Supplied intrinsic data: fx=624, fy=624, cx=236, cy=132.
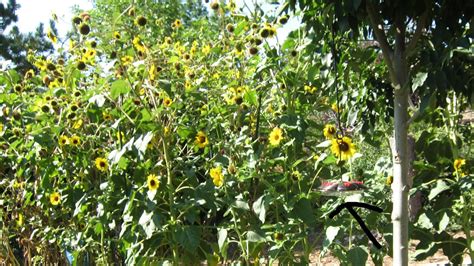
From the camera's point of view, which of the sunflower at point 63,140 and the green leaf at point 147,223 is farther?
the sunflower at point 63,140

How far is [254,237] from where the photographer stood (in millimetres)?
2523

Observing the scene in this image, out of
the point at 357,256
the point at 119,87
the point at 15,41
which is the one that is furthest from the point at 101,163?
the point at 15,41

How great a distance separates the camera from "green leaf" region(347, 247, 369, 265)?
7.86ft

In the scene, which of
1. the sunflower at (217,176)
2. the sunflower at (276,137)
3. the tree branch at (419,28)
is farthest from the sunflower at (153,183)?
the tree branch at (419,28)

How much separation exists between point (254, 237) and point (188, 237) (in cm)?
27

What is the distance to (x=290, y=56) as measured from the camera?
2.77 meters

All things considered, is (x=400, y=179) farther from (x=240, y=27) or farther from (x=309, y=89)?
(x=240, y=27)

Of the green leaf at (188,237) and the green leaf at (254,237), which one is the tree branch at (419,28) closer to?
the green leaf at (254,237)

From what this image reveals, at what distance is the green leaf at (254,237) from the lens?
98.7 inches

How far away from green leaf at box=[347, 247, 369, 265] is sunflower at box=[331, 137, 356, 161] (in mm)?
378

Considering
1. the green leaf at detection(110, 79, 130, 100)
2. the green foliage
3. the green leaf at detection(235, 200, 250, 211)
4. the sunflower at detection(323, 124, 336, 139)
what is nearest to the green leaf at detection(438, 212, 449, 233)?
the sunflower at detection(323, 124, 336, 139)

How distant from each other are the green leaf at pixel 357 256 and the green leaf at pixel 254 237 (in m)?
0.35

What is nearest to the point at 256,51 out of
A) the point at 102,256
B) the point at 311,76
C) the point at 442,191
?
the point at 311,76

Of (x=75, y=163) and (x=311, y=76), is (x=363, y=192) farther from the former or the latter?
(x=75, y=163)
